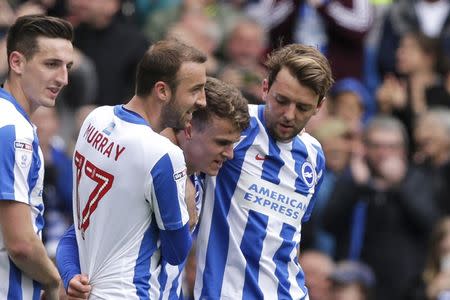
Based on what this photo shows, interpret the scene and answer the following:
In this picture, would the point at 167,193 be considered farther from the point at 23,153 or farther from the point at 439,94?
the point at 439,94

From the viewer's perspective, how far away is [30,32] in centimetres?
699

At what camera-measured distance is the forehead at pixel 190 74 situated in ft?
22.0

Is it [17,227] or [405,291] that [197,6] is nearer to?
[405,291]

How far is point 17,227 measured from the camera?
6703 mm

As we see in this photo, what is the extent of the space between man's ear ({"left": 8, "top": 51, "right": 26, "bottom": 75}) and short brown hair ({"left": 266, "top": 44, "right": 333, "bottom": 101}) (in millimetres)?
1371

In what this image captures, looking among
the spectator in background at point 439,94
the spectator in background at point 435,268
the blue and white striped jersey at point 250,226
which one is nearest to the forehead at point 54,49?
the blue and white striped jersey at point 250,226

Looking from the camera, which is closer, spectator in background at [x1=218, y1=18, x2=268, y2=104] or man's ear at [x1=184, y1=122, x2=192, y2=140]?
man's ear at [x1=184, y1=122, x2=192, y2=140]

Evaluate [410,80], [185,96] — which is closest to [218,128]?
[185,96]

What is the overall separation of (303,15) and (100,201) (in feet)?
25.5

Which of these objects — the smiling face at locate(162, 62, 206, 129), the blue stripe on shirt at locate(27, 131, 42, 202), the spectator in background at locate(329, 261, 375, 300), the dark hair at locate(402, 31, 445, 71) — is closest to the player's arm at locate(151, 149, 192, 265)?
the smiling face at locate(162, 62, 206, 129)

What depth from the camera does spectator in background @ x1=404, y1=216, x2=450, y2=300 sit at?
1167cm

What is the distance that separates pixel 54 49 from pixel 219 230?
4.38 ft

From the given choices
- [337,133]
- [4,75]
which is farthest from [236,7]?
[4,75]

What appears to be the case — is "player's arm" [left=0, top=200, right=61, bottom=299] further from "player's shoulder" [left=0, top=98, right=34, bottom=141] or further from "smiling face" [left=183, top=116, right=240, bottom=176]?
"smiling face" [left=183, top=116, right=240, bottom=176]
